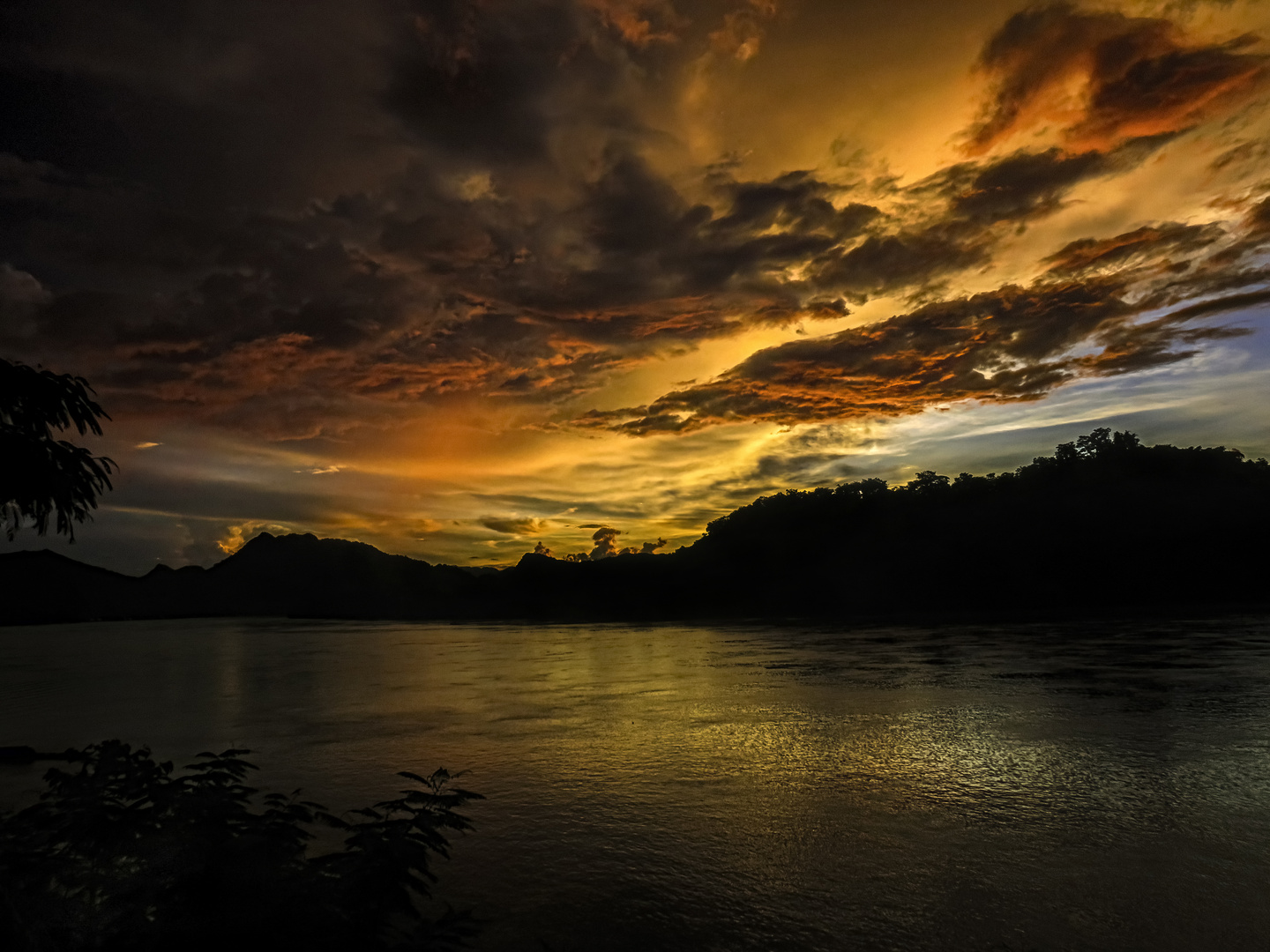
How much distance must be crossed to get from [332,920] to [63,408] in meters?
3.55

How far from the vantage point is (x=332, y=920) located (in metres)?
4.21

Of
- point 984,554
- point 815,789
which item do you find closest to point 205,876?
point 815,789

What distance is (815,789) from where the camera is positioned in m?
11.1

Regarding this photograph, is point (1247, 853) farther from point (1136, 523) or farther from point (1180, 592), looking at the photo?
point (1136, 523)

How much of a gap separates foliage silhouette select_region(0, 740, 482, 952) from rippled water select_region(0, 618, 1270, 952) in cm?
231

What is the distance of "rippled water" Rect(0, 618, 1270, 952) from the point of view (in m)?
6.71

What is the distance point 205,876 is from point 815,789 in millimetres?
8809

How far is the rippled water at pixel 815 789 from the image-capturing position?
6711 mm

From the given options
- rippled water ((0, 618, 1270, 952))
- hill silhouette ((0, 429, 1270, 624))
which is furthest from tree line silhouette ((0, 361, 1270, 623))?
rippled water ((0, 618, 1270, 952))

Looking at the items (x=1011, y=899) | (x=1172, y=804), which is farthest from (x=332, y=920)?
(x=1172, y=804)

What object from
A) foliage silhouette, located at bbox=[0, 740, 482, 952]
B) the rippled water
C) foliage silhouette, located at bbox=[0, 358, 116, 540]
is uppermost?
foliage silhouette, located at bbox=[0, 358, 116, 540]

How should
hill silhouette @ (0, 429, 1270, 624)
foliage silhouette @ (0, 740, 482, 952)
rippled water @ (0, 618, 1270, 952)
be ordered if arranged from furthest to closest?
hill silhouette @ (0, 429, 1270, 624), rippled water @ (0, 618, 1270, 952), foliage silhouette @ (0, 740, 482, 952)

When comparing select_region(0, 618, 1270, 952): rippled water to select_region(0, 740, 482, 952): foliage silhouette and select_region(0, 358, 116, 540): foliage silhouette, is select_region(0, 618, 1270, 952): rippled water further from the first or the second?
select_region(0, 358, 116, 540): foliage silhouette

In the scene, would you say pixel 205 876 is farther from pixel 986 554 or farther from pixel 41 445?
pixel 986 554
